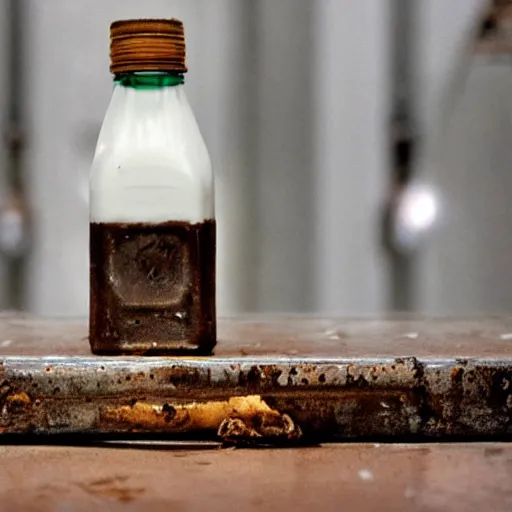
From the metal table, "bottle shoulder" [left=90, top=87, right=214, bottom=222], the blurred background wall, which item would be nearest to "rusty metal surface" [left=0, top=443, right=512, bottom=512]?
the metal table

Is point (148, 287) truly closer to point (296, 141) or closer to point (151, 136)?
point (151, 136)

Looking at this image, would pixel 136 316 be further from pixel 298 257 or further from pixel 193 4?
pixel 193 4

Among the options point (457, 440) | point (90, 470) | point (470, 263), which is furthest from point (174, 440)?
point (470, 263)

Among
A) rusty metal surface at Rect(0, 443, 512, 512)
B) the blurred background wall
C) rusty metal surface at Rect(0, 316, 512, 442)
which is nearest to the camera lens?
rusty metal surface at Rect(0, 443, 512, 512)

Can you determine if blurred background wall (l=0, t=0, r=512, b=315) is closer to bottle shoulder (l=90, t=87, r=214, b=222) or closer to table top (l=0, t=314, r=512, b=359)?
table top (l=0, t=314, r=512, b=359)

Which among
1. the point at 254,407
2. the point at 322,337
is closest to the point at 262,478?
the point at 254,407

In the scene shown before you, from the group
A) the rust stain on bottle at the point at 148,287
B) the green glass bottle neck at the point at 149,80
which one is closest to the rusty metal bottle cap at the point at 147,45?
the green glass bottle neck at the point at 149,80

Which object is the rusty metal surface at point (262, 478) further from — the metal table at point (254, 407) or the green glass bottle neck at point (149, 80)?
the green glass bottle neck at point (149, 80)
